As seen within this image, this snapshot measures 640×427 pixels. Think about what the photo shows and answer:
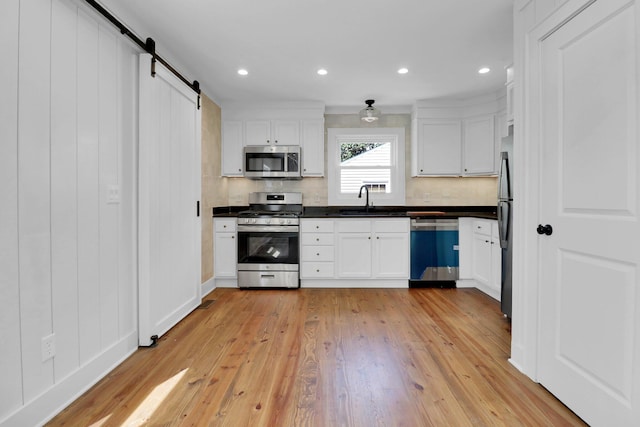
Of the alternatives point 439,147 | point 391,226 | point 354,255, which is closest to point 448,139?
point 439,147

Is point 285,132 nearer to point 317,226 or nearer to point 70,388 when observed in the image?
point 317,226

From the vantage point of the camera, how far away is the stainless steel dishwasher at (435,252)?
3977 mm

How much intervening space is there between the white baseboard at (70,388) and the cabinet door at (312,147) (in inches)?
111

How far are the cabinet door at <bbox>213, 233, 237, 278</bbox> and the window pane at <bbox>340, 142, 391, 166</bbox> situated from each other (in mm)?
1889

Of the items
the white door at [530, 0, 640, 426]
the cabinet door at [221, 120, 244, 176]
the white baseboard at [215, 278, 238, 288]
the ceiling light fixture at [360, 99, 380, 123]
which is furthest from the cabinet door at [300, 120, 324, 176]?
the white door at [530, 0, 640, 426]

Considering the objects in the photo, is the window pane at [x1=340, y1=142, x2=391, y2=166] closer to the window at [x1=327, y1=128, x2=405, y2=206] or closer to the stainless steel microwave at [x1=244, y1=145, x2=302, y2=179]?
the window at [x1=327, y1=128, x2=405, y2=206]

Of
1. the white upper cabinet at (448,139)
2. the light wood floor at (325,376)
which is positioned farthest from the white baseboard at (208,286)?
the white upper cabinet at (448,139)

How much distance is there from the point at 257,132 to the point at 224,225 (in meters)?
1.33

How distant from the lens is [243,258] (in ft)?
13.0

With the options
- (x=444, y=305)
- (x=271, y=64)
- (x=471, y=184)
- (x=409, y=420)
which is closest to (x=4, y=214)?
(x=409, y=420)

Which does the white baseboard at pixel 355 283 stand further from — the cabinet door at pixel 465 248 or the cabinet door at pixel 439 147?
the cabinet door at pixel 439 147

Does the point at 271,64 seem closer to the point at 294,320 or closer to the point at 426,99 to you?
the point at 426,99

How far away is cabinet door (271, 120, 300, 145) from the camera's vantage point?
4297 millimetres

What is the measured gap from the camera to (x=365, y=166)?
460cm
